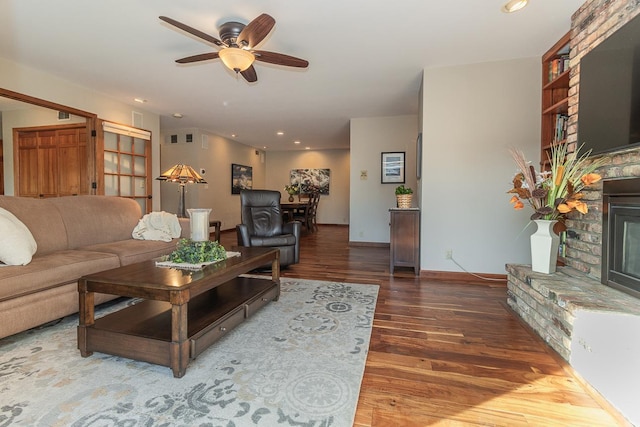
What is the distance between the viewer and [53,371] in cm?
158

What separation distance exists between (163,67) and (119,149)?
2141 mm

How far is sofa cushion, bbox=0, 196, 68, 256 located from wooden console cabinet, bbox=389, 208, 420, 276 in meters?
3.42

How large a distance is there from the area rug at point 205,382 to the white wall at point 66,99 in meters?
3.14

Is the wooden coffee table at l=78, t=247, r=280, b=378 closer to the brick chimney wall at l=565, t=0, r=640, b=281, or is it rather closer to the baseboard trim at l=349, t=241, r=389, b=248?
the brick chimney wall at l=565, t=0, r=640, b=281

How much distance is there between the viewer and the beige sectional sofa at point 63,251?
186 centimetres

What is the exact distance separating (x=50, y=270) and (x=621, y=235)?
12.3ft

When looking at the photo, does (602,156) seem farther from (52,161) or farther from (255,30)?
(52,161)

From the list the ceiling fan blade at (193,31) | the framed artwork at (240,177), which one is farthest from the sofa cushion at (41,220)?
the framed artwork at (240,177)

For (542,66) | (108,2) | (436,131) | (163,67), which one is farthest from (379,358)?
(163,67)

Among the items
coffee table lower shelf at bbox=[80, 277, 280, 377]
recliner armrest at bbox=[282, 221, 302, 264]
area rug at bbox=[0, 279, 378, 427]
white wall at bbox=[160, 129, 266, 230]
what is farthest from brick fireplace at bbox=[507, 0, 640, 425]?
white wall at bbox=[160, 129, 266, 230]

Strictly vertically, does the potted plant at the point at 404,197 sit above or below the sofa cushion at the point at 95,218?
above

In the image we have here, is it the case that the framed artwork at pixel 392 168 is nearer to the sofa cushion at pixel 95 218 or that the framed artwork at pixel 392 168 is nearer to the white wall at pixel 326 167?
the white wall at pixel 326 167

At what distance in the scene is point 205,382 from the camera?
1.50 metres

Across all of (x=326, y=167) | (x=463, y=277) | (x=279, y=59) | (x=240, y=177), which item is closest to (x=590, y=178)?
(x=463, y=277)
